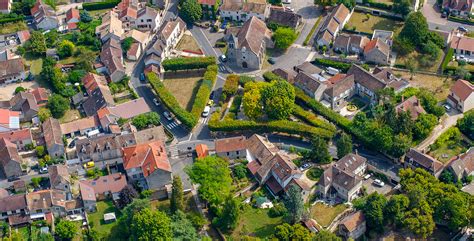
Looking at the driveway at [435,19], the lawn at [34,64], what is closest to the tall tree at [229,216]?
the lawn at [34,64]

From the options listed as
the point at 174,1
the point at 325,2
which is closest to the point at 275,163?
the point at 325,2

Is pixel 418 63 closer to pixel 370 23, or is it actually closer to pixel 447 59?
pixel 447 59

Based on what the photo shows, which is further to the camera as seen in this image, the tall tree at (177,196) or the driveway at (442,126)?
the driveway at (442,126)

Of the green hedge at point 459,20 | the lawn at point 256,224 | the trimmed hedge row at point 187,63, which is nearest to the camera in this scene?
the lawn at point 256,224

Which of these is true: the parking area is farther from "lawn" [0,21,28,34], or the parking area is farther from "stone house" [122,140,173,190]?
"lawn" [0,21,28,34]

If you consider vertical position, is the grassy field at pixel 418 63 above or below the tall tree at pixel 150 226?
above

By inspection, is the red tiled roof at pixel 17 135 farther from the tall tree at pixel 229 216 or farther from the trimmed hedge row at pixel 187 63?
the tall tree at pixel 229 216

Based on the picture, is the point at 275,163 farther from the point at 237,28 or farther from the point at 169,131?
the point at 237,28
